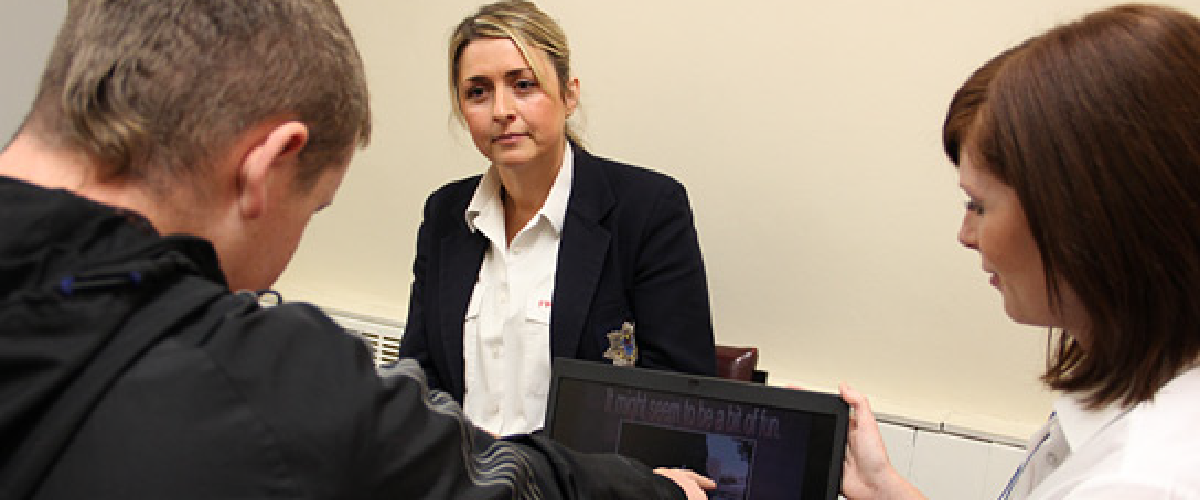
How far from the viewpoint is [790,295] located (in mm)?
2320

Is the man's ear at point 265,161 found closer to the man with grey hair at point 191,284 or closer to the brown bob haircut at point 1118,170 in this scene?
the man with grey hair at point 191,284

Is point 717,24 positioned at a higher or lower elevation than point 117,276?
higher

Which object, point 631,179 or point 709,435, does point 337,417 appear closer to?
point 709,435

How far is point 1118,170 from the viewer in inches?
33.2

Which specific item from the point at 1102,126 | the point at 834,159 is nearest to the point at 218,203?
the point at 1102,126

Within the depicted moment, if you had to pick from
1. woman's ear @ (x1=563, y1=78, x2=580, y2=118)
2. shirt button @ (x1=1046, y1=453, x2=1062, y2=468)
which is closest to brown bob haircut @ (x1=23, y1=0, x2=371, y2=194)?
shirt button @ (x1=1046, y1=453, x2=1062, y2=468)

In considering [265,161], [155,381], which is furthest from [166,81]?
[155,381]

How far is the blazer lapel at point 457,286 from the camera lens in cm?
180

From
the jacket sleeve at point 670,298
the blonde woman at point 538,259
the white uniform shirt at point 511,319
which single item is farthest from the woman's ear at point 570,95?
the jacket sleeve at point 670,298

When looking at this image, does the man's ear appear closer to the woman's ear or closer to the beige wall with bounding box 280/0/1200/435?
the woman's ear

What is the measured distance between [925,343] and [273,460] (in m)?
1.83

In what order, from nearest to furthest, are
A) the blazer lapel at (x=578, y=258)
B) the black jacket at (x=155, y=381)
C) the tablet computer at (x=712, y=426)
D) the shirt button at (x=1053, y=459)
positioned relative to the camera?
the black jacket at (x=155, y=381)
the shirt button at (x=1053, y=459)
the tablet computer at (x=712, y=426)
the blazer lapel at (x=578, y=258)

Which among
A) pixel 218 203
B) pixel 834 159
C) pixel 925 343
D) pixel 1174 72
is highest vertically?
pixel 1174 72

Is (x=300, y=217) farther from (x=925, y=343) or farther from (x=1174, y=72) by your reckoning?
(x=925, y=343)
